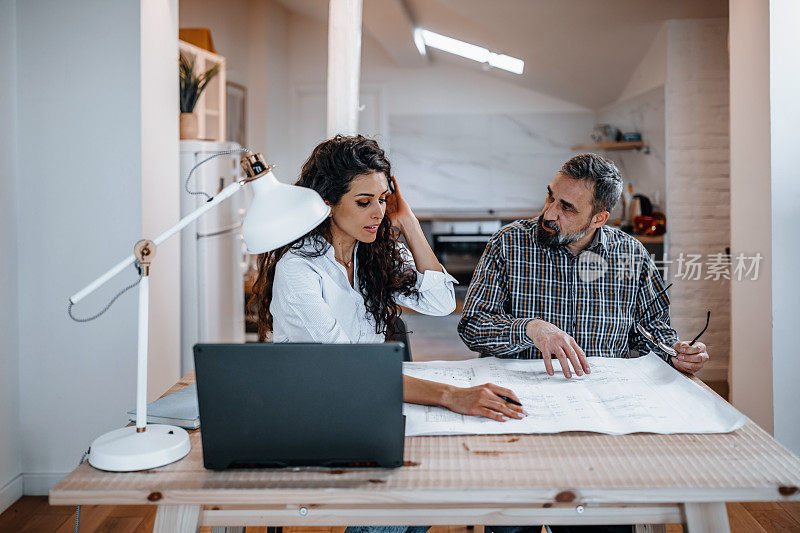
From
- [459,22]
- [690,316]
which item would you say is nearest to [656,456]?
[690,316]

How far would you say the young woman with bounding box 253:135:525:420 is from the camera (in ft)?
5.13

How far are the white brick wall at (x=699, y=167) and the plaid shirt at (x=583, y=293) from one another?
8.54 feet

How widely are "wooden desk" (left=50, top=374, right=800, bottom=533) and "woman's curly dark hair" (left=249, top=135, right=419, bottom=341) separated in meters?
0.71

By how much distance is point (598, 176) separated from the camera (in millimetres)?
2125

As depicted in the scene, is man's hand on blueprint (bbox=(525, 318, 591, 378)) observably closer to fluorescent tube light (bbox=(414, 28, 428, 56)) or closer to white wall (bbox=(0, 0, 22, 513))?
white wall (bbox=(0, 0, 22, 513))

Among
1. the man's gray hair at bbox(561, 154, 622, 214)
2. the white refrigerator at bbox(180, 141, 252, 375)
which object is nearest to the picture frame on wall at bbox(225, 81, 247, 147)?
the white refrigerator at bbox(180, 141, 252, 375)

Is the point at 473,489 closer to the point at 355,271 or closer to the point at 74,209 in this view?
the point at 355,271

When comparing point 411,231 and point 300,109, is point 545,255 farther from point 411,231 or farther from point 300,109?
point 300,109

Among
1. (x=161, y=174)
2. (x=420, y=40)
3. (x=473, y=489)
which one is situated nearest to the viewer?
(x=473, y=489)

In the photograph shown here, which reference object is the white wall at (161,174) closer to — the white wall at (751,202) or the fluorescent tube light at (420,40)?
the white wall at (751,202)

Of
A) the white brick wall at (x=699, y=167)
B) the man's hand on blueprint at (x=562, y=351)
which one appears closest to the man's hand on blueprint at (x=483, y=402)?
the man's hand on blueprint at (x=562, y=351)

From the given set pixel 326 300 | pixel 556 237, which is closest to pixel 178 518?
pixel 326 300

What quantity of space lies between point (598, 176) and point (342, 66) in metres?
0.98

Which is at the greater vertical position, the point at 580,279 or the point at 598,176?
the point at 598,176
